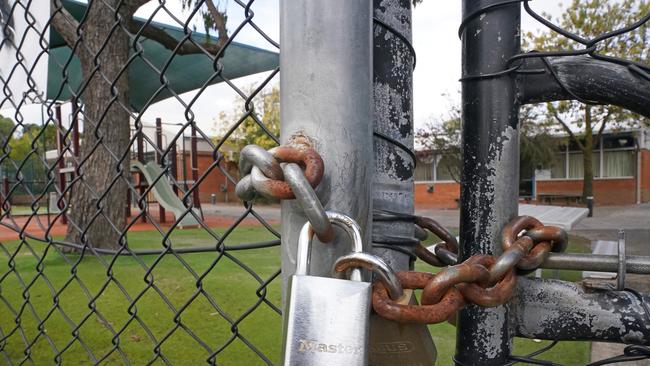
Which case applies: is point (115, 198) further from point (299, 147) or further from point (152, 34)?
point (299, 147)

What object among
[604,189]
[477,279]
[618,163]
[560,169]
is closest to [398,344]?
[477,279]

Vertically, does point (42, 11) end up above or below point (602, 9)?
below

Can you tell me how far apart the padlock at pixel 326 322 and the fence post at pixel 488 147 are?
23cm

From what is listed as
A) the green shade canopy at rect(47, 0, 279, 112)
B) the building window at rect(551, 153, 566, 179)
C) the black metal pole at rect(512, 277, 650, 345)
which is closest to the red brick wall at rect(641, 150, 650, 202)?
the building window at rect(551, 153, 566, 179)

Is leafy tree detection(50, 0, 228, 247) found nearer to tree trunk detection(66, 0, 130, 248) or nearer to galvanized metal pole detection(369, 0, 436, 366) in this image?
tree trunk detection(66, 0, 130, 248)

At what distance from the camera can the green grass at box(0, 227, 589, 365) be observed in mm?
2236

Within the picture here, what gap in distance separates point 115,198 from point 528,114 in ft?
37.4

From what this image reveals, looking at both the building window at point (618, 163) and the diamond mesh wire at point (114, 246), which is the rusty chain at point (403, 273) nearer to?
the diamond mesh wire at point (114, 246)

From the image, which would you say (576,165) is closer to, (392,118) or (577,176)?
(577,176)

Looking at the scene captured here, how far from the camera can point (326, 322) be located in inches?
15.8

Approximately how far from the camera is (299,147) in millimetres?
479

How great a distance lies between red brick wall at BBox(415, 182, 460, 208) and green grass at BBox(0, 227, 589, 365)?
43.7 ft

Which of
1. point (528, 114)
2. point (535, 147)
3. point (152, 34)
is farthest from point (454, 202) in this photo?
point (152, 34)

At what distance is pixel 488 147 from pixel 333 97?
218mm
